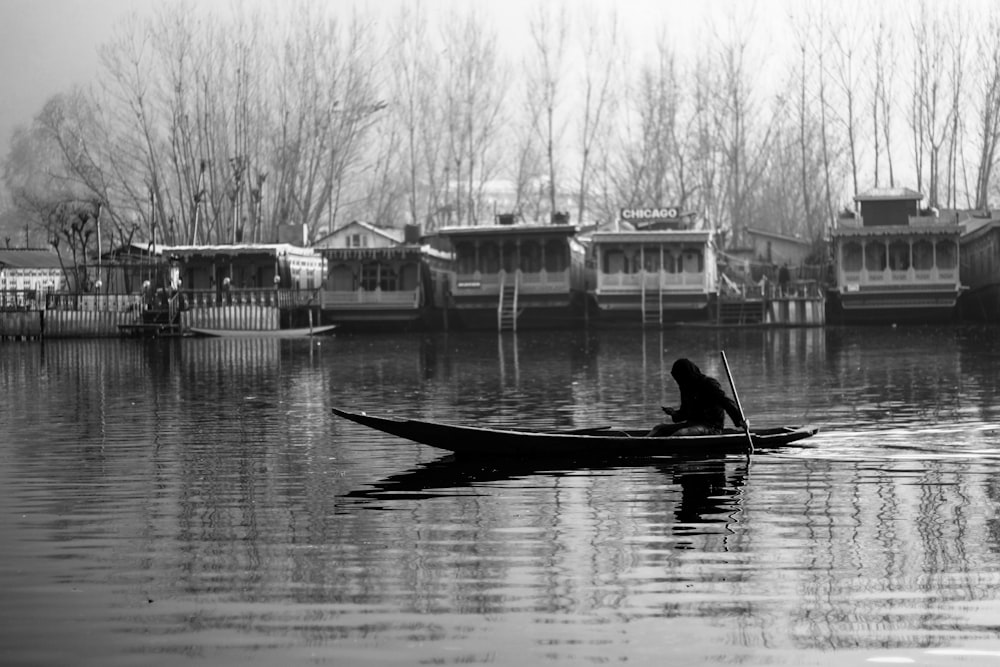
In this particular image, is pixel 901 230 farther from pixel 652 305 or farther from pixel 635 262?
pixel 635 262

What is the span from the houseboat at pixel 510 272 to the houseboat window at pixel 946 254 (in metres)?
17.2

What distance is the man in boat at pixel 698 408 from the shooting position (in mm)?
16391

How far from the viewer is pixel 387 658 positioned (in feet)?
27.0

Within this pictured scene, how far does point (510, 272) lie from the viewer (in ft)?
217

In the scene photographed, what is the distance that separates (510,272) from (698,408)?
49.7 metres

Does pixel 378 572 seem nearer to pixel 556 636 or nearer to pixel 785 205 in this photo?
pixel 556 636

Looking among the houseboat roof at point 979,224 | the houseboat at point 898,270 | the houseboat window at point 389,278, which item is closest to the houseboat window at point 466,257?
the houseboat window at point 389,278

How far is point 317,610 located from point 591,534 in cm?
347

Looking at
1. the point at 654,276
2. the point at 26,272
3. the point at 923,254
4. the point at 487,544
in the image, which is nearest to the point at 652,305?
the point at 654,276

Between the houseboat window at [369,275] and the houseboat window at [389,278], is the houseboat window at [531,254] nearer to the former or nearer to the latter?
the houseboat window at [389,278]

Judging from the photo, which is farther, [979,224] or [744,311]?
[979,224]

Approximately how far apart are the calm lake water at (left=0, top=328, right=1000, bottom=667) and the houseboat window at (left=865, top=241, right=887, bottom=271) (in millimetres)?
40072

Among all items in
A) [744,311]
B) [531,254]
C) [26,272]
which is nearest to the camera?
[744,311]

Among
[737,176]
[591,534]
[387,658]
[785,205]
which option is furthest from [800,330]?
[387,658]
